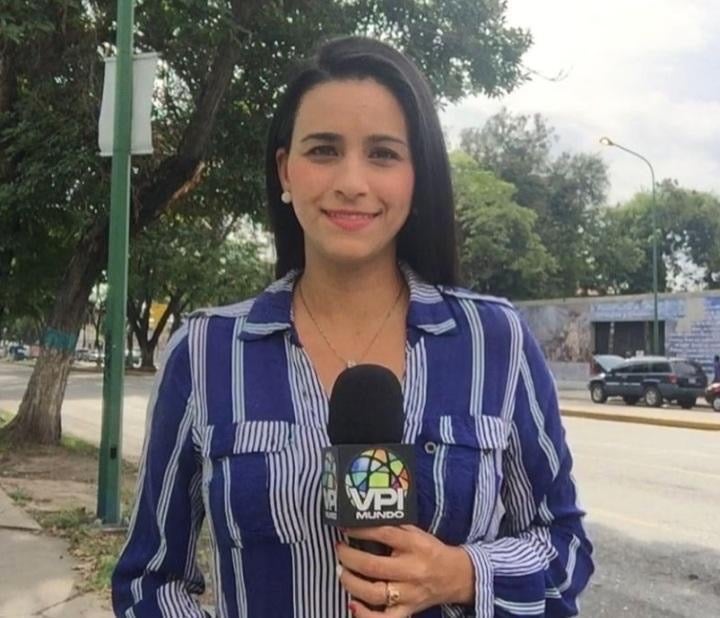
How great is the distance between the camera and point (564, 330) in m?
36.0

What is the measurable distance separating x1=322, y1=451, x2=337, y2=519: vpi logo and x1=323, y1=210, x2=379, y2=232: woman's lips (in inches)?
16.0

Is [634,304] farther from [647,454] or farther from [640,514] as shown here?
[640,514]

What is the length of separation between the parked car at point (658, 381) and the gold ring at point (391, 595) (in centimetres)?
2514

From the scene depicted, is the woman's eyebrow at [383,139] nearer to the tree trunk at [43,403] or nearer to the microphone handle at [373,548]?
the microphone handle at [373,548]

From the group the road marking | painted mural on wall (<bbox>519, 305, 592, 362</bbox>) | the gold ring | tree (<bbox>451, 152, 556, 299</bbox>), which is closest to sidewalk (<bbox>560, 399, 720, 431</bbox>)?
the road marking

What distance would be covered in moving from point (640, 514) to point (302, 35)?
5744 mm

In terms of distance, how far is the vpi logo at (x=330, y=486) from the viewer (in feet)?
4.08

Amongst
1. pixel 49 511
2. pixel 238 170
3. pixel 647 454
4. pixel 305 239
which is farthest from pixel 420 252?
pixel 647 454

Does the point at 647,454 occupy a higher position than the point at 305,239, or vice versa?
the point at 305,239

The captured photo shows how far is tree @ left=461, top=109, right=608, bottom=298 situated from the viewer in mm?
43750

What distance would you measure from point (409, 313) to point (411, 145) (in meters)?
0.29

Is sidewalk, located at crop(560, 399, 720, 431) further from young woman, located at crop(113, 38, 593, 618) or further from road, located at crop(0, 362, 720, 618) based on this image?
young woman, located at crop(113, 38, 593, 618)

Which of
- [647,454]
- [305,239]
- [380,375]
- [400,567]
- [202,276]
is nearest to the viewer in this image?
[400,567]

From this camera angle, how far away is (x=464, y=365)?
4.98 feet
